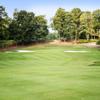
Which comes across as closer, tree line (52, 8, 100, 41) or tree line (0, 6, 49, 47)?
tree line (0, 6, 49, 47)

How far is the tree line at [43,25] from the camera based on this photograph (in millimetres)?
71688

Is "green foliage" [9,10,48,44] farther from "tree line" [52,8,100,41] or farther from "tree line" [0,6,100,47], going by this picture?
"tree line" [52,8,100,41]

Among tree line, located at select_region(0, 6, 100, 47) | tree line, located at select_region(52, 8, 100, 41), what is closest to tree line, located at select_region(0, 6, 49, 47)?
tree line, located at select_region(0, 6, 100, 47)

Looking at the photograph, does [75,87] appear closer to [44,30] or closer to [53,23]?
[44,30]

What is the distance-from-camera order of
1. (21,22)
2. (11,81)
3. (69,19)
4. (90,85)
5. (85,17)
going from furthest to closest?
(69,19) → (85,17) → (21,22) → (11,81) → (90,85)

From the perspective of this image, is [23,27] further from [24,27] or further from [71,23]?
[71,23]

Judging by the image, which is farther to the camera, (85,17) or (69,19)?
(69,19)

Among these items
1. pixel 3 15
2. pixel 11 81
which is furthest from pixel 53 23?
pixel 11 81

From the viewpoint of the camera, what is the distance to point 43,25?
83.1 meters

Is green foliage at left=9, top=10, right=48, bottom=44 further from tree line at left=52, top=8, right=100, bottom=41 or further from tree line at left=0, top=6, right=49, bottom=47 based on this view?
tree line at left=52, top=8, right=100, bottom=41

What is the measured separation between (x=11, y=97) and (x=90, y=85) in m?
3.18

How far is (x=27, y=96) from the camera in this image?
31.3 feet

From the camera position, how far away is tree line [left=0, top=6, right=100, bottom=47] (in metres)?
71.7

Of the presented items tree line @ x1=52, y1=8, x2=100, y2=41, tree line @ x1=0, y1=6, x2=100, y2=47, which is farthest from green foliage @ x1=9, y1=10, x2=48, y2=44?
tree line @ x1=52, y1=8, x2=100, y2=41
